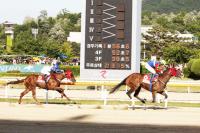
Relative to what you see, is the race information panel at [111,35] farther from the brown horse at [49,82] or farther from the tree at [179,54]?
the tree at [179,54]

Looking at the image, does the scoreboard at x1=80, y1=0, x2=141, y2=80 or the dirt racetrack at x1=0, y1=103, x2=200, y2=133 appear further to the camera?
the scoreboard at x1=80, y1=0, x2=141, y2=80

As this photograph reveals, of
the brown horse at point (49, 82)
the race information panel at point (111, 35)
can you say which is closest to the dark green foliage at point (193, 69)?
the race information panel at point (111, 35)

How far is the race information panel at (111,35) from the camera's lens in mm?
26688

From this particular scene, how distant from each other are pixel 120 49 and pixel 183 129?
1583cm

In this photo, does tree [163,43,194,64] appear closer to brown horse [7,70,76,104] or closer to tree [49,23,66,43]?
brown horse [7,70,76,104]

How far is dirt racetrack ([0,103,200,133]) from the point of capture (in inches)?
425

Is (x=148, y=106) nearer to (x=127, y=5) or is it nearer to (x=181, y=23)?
(x=127, y=5)

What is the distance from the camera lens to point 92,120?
13.1 m

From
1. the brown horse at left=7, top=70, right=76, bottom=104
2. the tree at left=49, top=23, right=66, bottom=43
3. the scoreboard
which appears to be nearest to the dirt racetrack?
the brown horse at left=7, top=70, right=76, bottom=104

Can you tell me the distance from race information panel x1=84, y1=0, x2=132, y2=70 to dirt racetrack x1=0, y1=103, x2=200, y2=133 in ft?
31.3

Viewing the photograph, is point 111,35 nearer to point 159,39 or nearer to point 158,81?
point 158,81

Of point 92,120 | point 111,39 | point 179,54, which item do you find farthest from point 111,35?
point 179,54

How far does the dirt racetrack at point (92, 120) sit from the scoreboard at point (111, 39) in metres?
9.51

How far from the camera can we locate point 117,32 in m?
26.8
